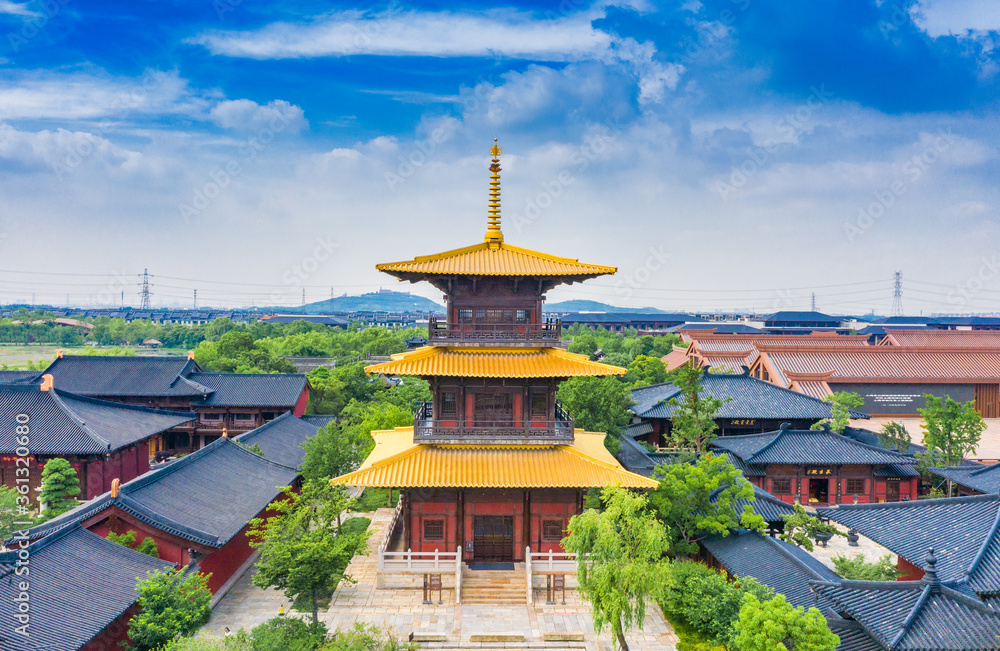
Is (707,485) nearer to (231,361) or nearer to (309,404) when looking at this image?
(309,404)

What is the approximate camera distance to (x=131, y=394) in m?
44.9

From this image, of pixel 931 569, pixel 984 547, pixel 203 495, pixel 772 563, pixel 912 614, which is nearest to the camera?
pixel 912 614

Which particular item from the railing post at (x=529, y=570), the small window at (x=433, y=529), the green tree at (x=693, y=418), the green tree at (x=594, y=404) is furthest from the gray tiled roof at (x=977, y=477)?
the small window at (x=433, y=529)

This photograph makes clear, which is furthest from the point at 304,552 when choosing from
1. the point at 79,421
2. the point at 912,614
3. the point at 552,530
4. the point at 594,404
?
the point at 79,421

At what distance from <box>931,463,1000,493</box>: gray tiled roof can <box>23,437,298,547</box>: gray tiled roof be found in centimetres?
2799

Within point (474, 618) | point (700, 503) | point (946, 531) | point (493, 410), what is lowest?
point (474, 618)

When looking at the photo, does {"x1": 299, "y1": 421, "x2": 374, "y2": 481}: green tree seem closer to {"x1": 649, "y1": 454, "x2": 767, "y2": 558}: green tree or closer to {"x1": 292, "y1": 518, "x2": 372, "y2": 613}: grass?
{"x1": 292, "y1": 518, "x2": 372, "y2": 613}: grass

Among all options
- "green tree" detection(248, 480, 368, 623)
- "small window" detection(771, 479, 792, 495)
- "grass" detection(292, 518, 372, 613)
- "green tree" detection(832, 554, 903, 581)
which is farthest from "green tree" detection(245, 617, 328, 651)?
"small window" detection(771, 479, 792, 495)

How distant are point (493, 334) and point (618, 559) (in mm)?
9797

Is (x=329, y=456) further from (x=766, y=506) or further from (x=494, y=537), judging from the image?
(x=766, y=506)

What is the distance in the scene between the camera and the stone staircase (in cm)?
2081

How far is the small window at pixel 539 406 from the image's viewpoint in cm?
2327

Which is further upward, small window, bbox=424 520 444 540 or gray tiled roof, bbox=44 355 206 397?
gray tiled roof, bbox=44 355 206 397

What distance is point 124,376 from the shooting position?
152 feet
